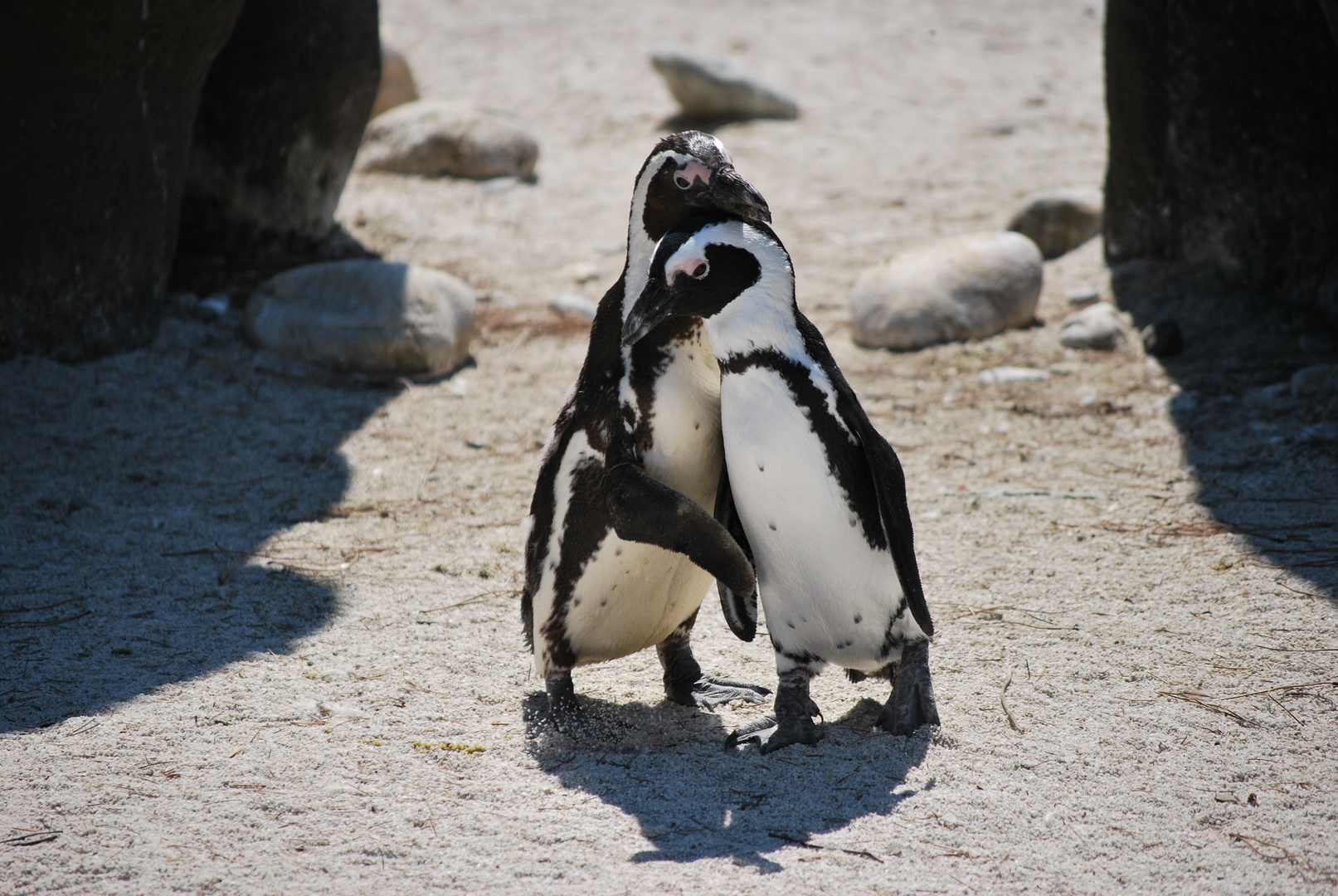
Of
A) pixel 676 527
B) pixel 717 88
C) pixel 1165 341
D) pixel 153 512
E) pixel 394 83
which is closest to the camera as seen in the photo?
pixel 676 527

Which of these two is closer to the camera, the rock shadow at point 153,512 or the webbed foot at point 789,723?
the webbed foot at point 789,723

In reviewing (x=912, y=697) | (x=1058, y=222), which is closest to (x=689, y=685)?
(x=912, y=697)

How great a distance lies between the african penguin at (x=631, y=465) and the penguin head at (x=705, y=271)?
89 mm

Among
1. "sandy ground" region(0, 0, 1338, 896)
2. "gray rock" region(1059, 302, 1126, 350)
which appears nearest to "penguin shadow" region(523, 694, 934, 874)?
"sandy ground" region(0, 0, 1338, 896)

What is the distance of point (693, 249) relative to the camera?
226 cm

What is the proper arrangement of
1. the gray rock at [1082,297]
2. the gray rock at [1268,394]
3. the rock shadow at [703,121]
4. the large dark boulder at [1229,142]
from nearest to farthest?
the gray rock at [1268,394], the large dark boulder at [1229,142], the gray rock at [1082,297], the rock shadow at [703,121]

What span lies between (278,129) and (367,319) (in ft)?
4.90

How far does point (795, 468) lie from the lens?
229 centimetres

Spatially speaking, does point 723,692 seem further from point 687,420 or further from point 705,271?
point 705,271

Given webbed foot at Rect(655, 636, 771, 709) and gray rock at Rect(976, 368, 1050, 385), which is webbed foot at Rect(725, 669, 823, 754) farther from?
gray rock at Rect(976, 368, 1050, 385)

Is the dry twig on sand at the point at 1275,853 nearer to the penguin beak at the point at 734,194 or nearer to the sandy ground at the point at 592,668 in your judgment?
the sandy ground at the point at 592,668

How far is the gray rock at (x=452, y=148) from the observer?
296 inches

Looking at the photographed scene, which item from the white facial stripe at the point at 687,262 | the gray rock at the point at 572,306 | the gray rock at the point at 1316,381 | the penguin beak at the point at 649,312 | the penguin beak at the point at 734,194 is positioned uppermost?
the penguin beak at the point at 734,194

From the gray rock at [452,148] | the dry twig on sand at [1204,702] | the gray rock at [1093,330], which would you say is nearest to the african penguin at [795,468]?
Answer: the dry twig on sand at [1204,702]
